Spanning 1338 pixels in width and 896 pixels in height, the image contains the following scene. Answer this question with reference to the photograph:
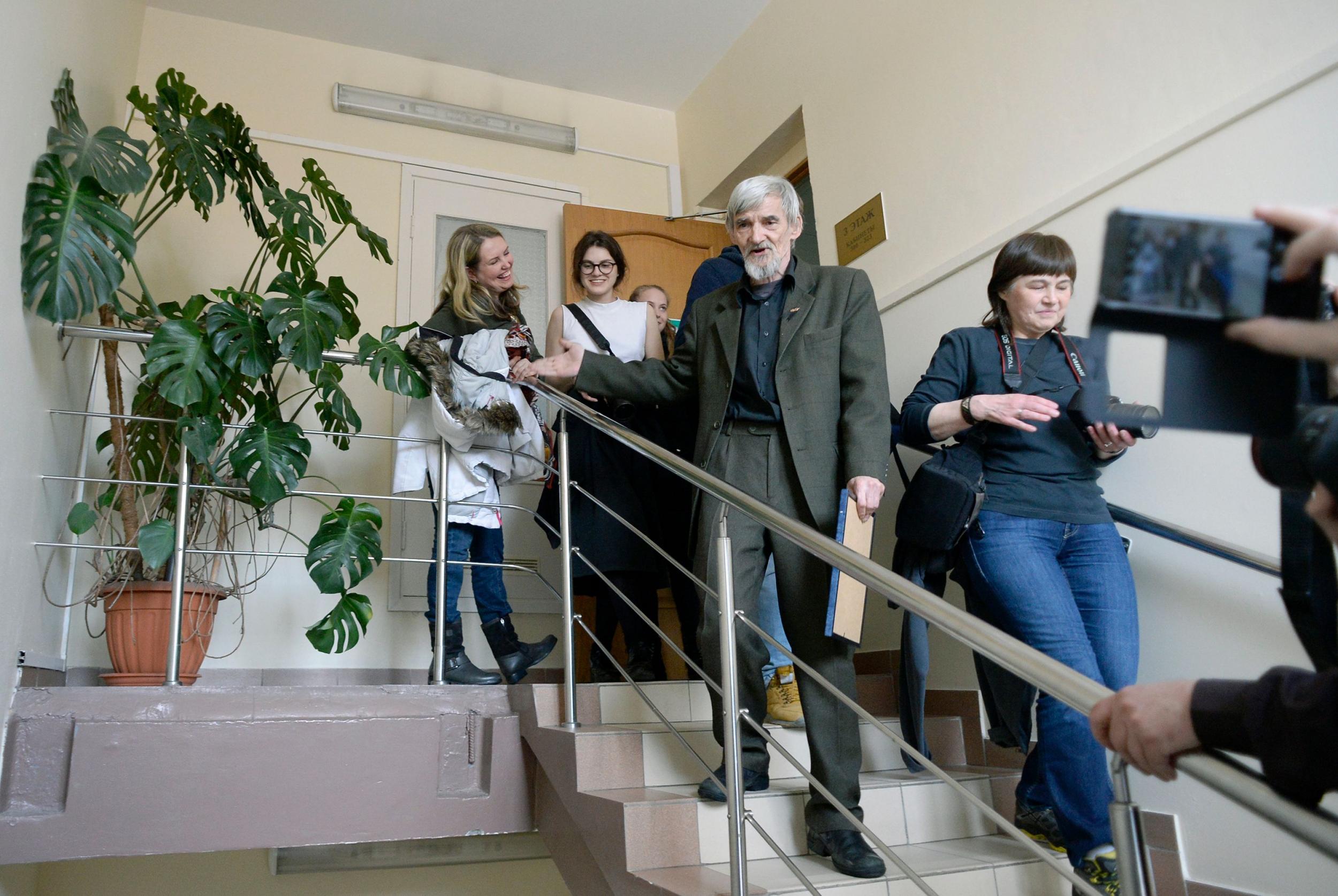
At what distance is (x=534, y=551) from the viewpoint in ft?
13.1

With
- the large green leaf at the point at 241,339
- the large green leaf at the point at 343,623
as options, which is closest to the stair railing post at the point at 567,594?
the large green leaf at the point at 343,623

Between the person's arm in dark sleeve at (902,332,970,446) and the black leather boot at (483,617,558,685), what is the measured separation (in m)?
1.16

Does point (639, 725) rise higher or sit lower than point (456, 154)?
lower

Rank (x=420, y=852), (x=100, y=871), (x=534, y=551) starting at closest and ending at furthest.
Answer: (x=100, y=871) < (x=420, y=852) < (x=534, y=551)

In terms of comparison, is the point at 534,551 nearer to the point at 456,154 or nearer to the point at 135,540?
the point at 135,540

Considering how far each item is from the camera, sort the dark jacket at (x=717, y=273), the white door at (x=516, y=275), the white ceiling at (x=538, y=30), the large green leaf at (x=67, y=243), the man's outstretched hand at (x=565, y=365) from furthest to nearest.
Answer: the white ceiling at (x=538, y=30) → the white door at (x=516, y=275) → the dark jacket at (x=717, y=273) → the man's outstretched hand at (x=565, y=365) → the large green leaf at (x=67, y=243)

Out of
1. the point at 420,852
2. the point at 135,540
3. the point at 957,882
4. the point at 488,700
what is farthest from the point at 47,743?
the point at 957,882

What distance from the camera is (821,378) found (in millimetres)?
2070

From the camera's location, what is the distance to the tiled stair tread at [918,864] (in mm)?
1715

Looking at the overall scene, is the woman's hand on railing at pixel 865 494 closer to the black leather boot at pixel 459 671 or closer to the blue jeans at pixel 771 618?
the blue jeans at pixel 771 618

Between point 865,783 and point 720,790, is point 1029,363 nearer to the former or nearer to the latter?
point 865,783

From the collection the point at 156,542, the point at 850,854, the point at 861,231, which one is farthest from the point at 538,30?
the point at 850,854

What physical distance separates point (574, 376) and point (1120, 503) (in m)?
1.37

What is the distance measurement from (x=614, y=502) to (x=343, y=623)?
0.80 m
